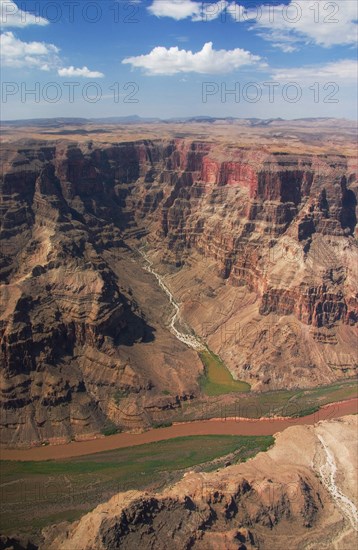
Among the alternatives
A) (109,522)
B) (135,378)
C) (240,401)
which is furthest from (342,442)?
(109,522)

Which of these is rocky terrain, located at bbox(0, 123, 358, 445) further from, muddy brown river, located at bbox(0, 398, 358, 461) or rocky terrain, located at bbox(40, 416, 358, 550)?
rocky terrain, located at bbox(40, 416, 358, 550)

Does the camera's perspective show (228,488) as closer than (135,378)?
Yes

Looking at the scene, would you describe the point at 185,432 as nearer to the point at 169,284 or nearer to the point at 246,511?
the point at 246,511

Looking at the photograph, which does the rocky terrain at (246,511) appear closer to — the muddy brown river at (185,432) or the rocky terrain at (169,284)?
the muddy brown river at (185,432)

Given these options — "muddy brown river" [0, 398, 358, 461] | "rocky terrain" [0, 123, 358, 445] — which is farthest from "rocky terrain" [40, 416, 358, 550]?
"rocky terrain" [0, 123, 358, 445]

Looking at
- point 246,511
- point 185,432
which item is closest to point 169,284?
point 185,432

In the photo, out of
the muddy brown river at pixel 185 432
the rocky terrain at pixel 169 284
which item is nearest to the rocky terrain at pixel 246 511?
the muddy brown river at pixel 185 432

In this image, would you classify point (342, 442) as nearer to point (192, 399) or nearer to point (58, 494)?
point (192, 399)
